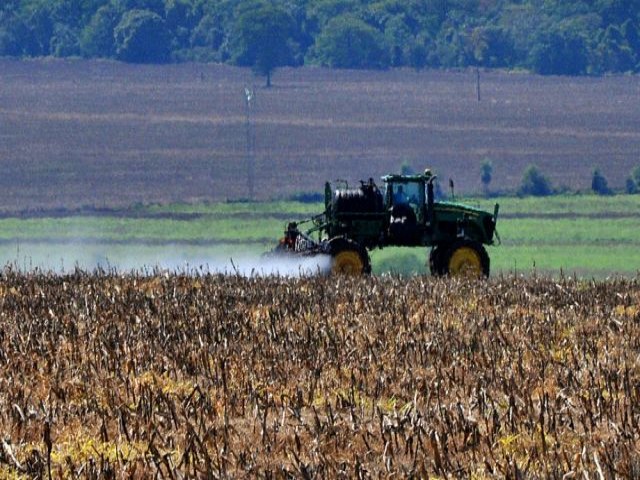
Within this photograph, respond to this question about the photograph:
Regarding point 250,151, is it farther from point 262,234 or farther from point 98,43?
point 98,43

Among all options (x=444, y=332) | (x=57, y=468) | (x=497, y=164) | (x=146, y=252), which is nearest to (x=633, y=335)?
(x=444, y=332)

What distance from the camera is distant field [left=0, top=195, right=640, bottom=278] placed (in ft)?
210

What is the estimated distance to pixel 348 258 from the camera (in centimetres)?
2639

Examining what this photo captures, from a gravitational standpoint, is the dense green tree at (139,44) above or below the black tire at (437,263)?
above

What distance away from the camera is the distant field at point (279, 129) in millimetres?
114188

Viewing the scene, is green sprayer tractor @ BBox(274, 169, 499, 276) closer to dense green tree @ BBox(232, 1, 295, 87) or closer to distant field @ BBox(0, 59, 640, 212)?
distant field @ BBox(0, 59, 640, 212)

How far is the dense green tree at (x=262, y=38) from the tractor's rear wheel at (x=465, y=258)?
16087 cm

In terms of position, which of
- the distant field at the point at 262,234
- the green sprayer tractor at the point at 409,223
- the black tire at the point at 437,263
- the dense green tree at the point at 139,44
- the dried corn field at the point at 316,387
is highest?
the dense green tree at the point at 139,44

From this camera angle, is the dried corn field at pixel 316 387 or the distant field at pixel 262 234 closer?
the dried corn field at pixel 316 387

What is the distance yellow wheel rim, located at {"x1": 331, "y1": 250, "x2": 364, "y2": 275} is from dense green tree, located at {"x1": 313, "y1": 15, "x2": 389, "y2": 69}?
170182 millimetres

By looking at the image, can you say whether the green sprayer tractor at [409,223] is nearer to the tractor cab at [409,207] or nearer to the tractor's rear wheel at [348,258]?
the tractor cab at [409,207]

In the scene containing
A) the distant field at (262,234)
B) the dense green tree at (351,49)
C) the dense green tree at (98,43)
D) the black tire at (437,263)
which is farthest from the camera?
the dense green tree at (98,43)

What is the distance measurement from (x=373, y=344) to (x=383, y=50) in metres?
185

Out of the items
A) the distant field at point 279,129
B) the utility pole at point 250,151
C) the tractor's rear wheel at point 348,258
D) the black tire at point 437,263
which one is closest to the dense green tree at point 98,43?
the distant field at point 279,129
